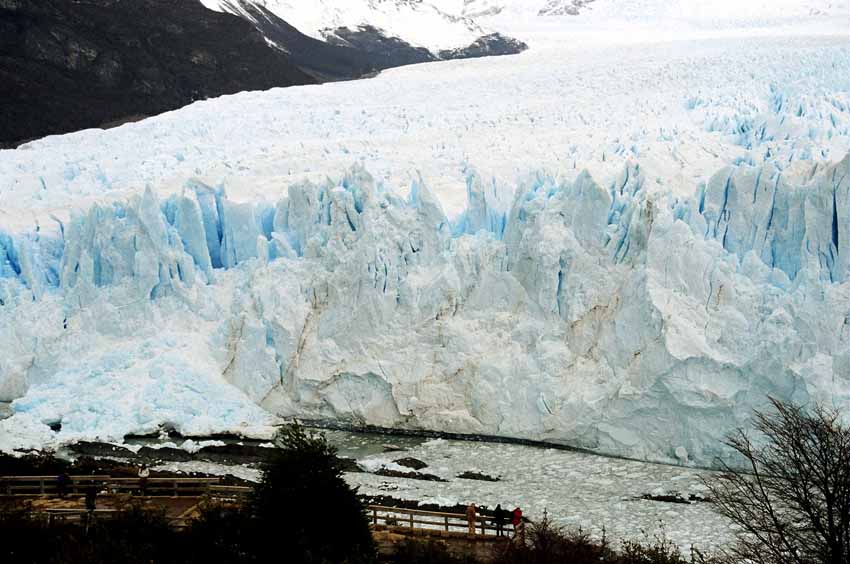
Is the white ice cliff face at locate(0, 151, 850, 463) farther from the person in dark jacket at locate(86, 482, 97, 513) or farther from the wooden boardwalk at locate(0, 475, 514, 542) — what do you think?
the person in dark jacket at locate(86, 482, 97, 513)

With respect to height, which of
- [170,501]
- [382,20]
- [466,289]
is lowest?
[170,501]

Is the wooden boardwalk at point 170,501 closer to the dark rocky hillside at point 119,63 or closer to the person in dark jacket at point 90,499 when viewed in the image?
the person in dark jacket at point 90,499

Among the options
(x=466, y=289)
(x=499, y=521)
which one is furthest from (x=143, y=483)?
(x=466, y=289)

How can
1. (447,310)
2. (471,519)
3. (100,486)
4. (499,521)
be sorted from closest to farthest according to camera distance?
(471,519) → (499,521) → (100,486) → (447,310)

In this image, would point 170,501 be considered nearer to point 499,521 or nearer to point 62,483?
point 62,483

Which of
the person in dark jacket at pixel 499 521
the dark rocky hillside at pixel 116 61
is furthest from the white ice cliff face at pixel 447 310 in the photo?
the dark rocky hillside at pixel 116 61

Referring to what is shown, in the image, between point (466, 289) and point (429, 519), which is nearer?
point (429, 519)

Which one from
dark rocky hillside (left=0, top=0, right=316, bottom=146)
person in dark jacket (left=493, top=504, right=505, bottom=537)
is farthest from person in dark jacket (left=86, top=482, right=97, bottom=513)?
dark rocky hillside (left=0, top=0, right=316, bottom=146)
